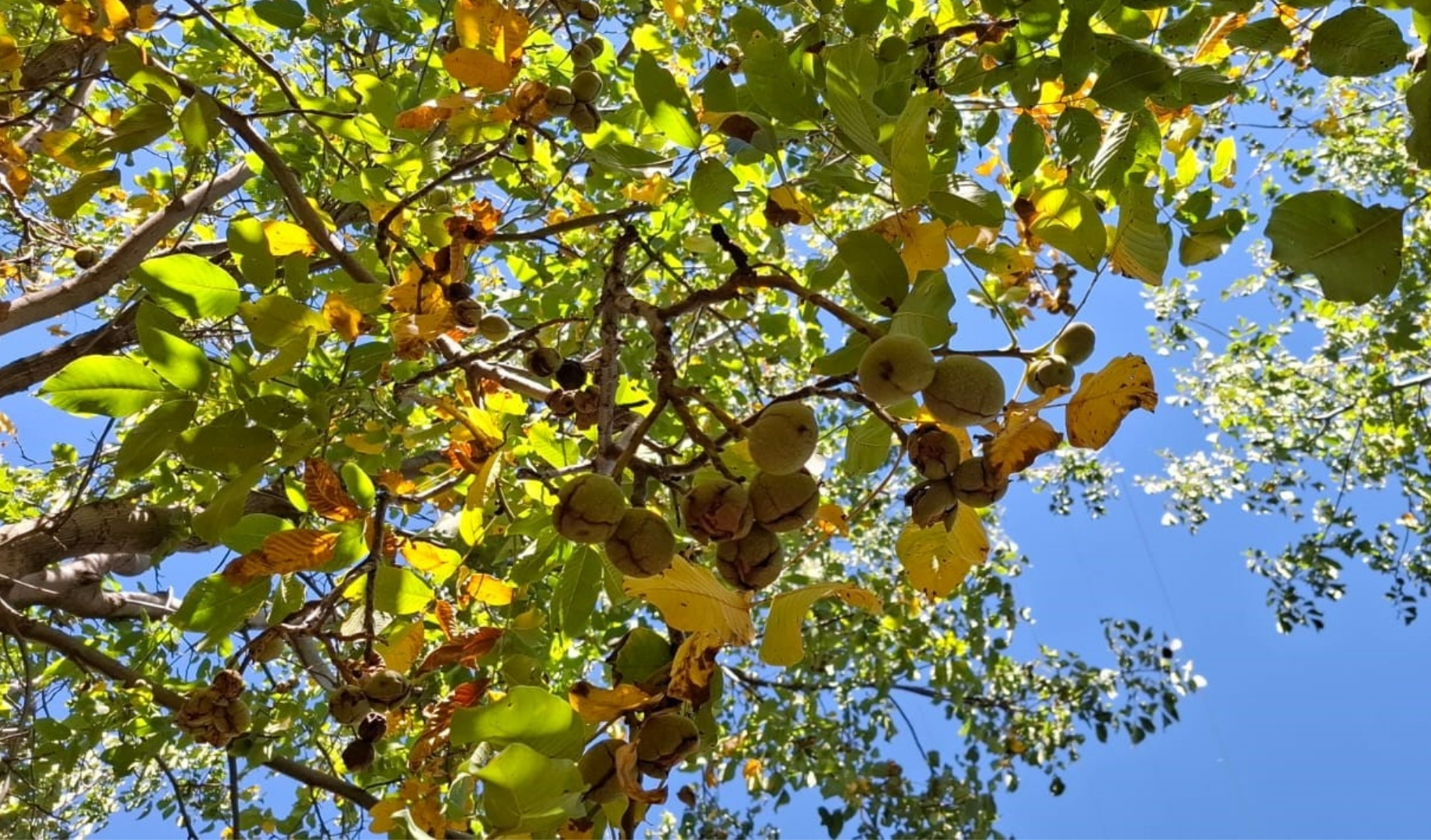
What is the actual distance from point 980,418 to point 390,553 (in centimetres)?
119

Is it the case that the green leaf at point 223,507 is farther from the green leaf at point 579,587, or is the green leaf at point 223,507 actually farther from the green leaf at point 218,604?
the green leaf at point 579,587

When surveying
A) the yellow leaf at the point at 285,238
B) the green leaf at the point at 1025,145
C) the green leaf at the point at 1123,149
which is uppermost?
the yellow leaf at the point at 285,238

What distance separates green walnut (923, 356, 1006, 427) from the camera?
115 cm

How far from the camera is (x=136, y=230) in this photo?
113 inches

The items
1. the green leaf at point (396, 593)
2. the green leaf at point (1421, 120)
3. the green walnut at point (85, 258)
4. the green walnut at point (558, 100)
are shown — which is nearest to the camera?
the green leaf at point (1421, 120)

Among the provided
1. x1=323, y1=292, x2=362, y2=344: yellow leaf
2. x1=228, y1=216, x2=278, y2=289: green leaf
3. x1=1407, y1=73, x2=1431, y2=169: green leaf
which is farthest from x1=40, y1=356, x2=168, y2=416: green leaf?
x1=1407, y1=73, x2=1431, y2=169: green leaf

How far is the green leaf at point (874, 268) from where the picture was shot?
123cm

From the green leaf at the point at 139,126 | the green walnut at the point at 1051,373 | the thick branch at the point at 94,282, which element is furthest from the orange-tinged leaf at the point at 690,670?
the thick branch at the point at 94,282

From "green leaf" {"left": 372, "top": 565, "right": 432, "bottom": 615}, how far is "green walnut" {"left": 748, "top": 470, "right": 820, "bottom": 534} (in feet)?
2.19

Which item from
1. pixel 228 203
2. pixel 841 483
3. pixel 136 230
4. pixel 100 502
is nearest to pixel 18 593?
pixel 100 502

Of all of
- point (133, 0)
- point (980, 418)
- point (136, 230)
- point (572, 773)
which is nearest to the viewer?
point (572, 773)

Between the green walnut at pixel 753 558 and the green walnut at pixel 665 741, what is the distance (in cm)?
21

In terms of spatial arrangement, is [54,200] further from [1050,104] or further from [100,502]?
[1050,104]

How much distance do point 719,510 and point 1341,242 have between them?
78 centimetres
